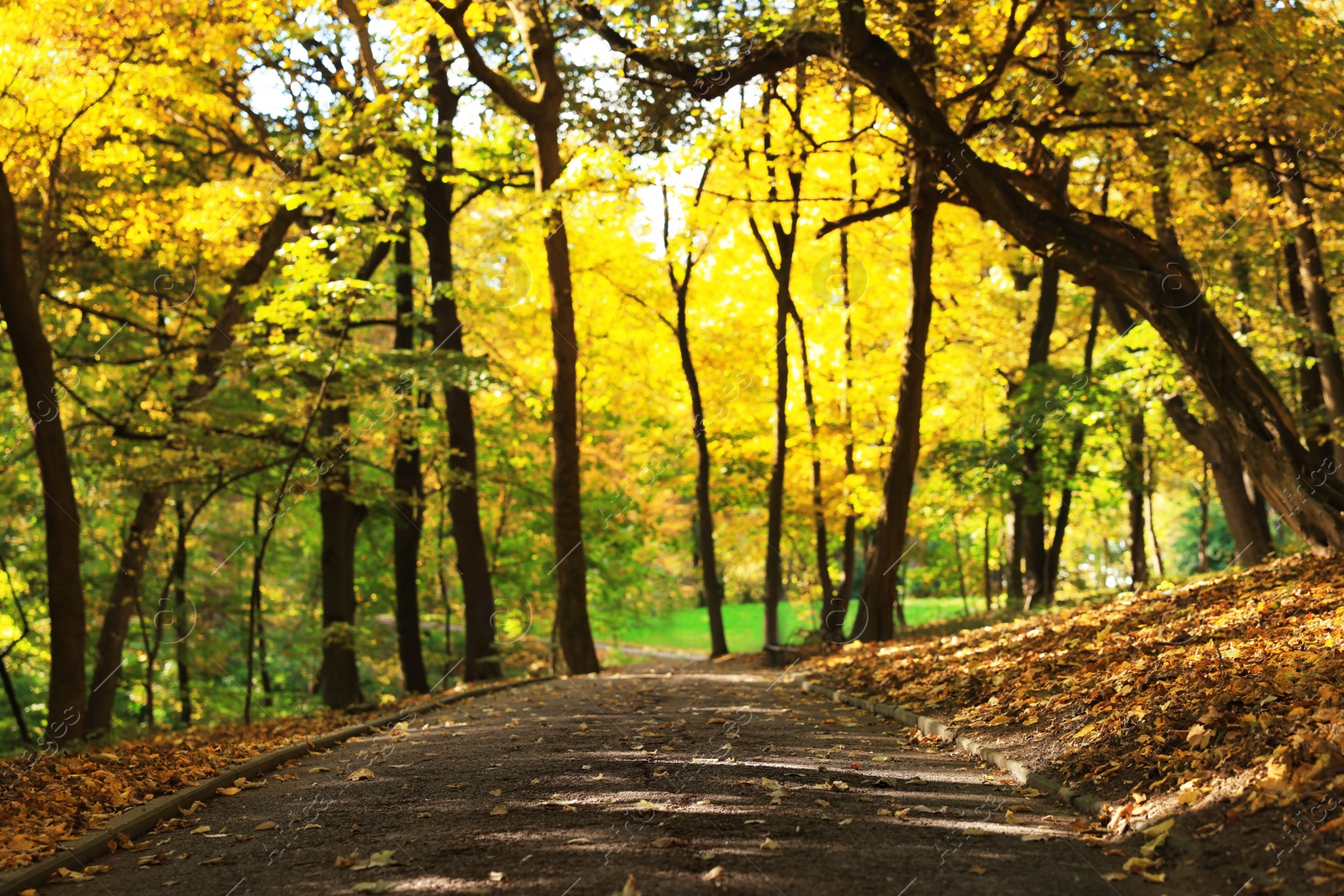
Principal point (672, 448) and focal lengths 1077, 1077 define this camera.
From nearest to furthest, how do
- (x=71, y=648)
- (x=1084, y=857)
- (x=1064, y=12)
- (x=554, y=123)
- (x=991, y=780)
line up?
(x=1084, y=857), (x=991, y=780), (x=71, y=648), (x=1064, y=12), (x=554, y=123)

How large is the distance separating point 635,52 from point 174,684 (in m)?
18.7

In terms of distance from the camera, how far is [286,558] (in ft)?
88.2

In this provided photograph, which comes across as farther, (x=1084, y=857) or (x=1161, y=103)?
(x=1161, y=103)

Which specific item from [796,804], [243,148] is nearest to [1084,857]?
[796,804]

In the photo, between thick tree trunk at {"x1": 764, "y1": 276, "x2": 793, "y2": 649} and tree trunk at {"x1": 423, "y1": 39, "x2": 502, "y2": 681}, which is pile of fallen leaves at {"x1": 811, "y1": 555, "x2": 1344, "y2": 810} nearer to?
tree trunk at {"x1": 423, "y1": 39, "x2": 502, "y2": 681}

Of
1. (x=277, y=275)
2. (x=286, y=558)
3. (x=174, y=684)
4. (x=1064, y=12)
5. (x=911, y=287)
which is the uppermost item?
(x=1064, y=12)

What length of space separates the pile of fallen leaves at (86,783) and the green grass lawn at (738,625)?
31.9 metres

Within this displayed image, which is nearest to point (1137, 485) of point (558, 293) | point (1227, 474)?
point (1227, 474)

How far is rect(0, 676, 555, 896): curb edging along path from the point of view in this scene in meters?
4.61

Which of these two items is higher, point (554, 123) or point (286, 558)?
point (554, 123)

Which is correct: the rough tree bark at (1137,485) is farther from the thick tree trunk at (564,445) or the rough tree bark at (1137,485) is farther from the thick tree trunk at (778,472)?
the thick tree trunk at (564,445)

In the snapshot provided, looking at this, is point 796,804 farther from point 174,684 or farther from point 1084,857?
point 174,684

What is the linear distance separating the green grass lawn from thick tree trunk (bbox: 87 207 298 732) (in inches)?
997

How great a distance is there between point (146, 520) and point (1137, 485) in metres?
18.8
